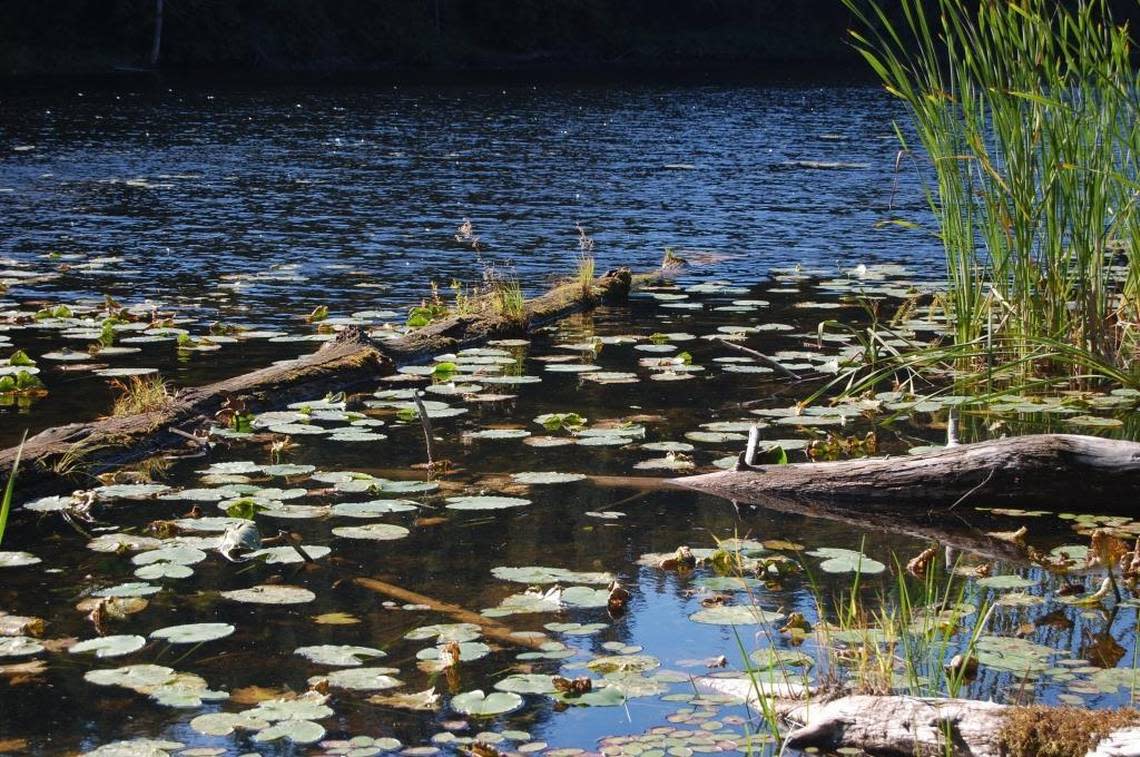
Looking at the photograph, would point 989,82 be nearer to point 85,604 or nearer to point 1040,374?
point 1040,374

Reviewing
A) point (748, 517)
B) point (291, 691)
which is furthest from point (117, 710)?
point (748, 517)

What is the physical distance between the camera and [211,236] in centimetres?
1582

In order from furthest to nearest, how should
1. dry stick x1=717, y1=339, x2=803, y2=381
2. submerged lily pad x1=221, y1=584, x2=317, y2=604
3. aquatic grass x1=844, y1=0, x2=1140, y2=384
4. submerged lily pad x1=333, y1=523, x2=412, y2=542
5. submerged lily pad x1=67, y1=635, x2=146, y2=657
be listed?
dry stick x1=717, y1=339, x2=803, y2=381 → aquatic grass x1=844, y1=0, x2=1140, y2=384 → submerged lily pad x1=333, y1=523, x2=412, y2=542 → submerged lily pad x1=221, y1=584, x2=317, y2=604 → submerged lily pad x1=67, y1=635, x2=146, y2=657

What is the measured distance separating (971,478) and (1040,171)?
224 cm

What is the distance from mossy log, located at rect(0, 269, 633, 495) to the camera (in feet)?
20.9

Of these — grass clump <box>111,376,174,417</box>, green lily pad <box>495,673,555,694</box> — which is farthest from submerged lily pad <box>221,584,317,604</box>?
grass clump <box>111,376,174,417</box>

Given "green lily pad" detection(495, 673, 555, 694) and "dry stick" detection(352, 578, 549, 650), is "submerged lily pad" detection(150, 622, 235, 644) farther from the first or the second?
"green lily pad" detection(495, 673, 555, 694)

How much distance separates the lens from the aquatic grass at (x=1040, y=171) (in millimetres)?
6898

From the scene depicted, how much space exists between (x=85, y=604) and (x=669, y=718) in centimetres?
203

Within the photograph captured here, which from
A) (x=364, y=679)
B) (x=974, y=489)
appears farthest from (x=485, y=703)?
(x=974, y=489)

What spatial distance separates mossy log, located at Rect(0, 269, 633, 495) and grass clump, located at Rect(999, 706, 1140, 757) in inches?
160

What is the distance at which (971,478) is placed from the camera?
608cm

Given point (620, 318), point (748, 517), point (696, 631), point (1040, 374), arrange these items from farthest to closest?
1. point (620, 318)
2. point (1040, 374)
3. point (748, 517)
4. point (696, 631)

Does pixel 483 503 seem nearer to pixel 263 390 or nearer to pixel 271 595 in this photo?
pixel 271 595
